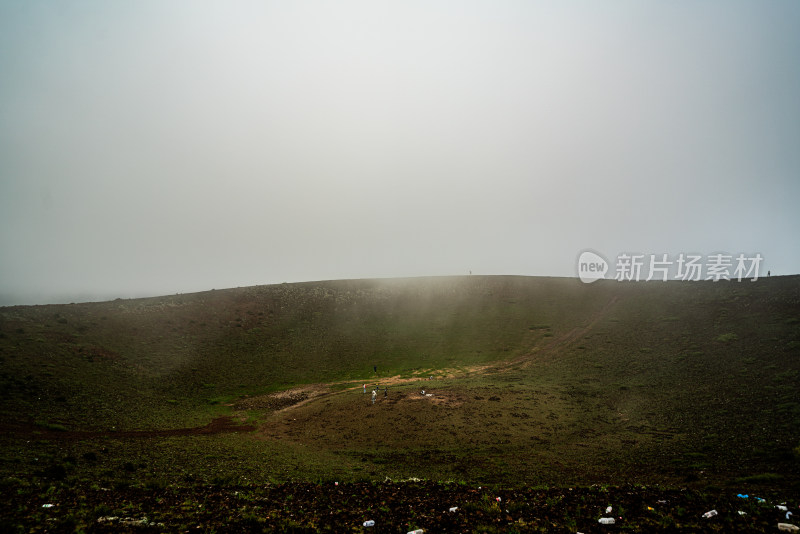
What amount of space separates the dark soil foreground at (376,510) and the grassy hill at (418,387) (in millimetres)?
4124

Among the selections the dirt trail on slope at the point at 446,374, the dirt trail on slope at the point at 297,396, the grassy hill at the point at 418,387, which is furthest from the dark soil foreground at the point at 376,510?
the dirt trail on slope at the point at 446,374

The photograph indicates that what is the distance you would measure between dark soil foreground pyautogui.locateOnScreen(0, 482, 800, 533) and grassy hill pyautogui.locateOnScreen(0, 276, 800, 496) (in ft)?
13.5

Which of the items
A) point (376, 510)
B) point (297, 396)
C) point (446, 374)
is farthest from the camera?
point (446, 374)

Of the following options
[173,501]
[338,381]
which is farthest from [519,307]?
[173,501]

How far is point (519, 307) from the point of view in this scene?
74.4 metres

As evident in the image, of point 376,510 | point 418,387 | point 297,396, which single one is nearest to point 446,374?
point 418,387

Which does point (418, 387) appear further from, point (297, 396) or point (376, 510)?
point (376, 510)

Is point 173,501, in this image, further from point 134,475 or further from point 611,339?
point 611,339

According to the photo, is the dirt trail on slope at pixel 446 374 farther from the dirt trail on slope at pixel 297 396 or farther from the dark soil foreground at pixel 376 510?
the dark soil foreground at pixel 376 510

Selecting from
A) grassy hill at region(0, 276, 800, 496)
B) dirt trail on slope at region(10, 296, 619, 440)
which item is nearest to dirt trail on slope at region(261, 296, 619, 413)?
dirt trail on slope at region(10, 296, 619, 440)

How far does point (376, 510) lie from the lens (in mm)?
11570

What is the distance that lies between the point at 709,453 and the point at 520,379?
73.2 feet

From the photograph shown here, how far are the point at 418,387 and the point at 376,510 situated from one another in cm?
2949

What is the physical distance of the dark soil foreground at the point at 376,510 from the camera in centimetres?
959
